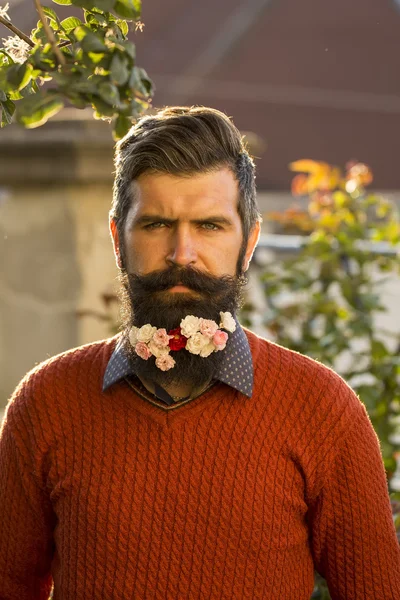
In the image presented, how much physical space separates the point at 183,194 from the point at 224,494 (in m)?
0.62

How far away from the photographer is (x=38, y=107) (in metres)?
1.51

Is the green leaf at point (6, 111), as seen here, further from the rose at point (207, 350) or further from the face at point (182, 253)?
the rose at point (207, 350)

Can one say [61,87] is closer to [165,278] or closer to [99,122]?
[165,278]

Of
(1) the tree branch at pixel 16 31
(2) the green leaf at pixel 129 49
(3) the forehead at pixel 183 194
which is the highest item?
(1) the tree branch at pixel 16 31

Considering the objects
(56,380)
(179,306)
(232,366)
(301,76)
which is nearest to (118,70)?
(179,306)

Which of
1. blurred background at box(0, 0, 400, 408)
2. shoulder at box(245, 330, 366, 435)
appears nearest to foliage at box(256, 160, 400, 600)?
shoulder at box(245, 330, 366, 435)

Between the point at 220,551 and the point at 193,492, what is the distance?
0.42 ft

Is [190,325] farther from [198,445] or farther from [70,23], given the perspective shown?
[70,23]

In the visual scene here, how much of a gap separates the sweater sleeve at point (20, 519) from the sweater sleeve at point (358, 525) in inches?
23.4

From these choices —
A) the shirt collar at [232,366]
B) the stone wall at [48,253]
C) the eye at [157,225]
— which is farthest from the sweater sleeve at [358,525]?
the stone wall at [48,253]

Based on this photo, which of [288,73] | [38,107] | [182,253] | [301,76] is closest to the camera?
[38,107]

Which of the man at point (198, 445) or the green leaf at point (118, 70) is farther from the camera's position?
the man at point (198, 445)

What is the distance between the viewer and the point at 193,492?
2088mm

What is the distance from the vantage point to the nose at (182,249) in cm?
208
